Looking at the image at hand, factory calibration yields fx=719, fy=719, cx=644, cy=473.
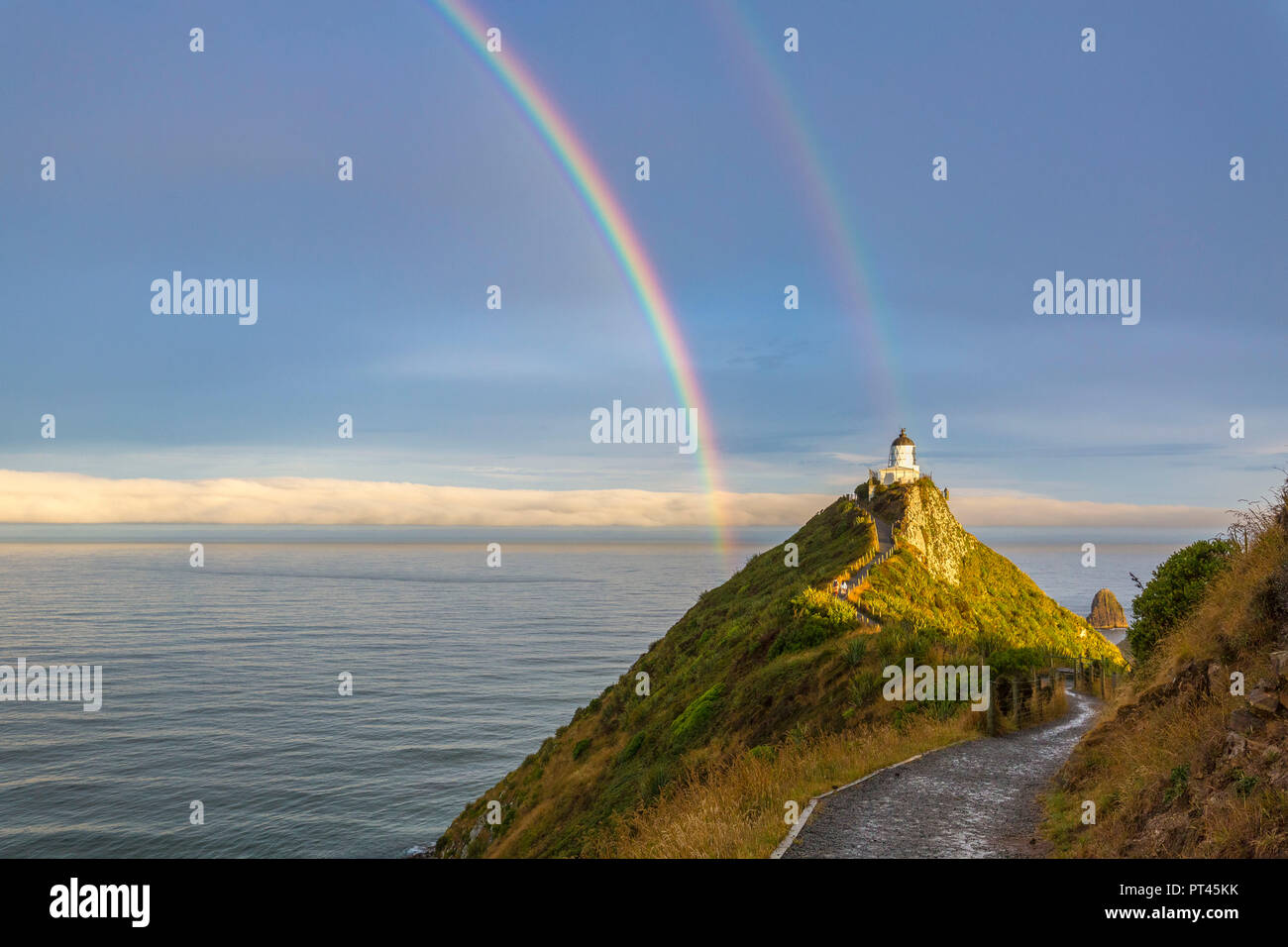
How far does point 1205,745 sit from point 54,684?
96.9 metres

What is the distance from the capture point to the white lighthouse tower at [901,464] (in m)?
74.2

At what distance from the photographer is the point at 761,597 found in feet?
143

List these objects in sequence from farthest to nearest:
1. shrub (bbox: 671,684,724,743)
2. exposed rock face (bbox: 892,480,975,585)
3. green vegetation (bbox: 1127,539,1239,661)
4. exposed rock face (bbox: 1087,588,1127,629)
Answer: exposed rock face (bbox: 1087,588,1127,629) → exposed rock face (bbox: 892,480,975,585) → shrub (bbox: 671,684,724,743) → green vegetation (bbox: 1127,539,1239,661)

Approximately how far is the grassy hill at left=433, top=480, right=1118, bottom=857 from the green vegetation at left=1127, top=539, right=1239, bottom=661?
14.5ft

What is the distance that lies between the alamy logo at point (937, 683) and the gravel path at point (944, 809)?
2465 millimetres

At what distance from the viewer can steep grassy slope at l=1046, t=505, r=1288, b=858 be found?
7.25 metres

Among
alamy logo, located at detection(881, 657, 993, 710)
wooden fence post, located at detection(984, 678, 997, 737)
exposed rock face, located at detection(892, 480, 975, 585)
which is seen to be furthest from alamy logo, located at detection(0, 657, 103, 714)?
wooden fence post, located at detection(984, 678, 997, 737)

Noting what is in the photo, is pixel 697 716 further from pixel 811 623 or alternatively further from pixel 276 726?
pixel 276 726

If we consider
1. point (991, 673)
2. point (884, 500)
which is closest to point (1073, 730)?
point (991, 673)

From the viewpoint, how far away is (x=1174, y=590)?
14.5 m

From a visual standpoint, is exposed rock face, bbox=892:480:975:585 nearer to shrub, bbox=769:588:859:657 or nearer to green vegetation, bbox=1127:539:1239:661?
shrub, bbox=769:588:859:657

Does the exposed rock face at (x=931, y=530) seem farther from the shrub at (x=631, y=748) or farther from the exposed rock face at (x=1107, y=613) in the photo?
the exposed rock face at (x=1107, y=613)
